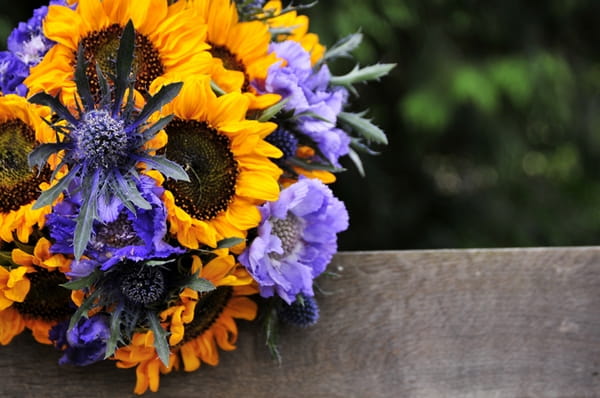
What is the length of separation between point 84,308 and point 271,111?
1.05 ft

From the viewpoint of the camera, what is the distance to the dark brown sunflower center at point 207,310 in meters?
0.93

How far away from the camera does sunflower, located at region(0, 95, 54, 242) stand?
84 centimetres

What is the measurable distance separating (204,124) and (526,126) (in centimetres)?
201

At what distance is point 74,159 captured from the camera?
2.64ft

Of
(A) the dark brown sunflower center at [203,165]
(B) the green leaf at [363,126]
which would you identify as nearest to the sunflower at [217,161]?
(A) the dark brown sunflower center at [203,165]

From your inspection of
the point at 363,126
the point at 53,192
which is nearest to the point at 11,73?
the point at 53,192

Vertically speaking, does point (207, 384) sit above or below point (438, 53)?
above

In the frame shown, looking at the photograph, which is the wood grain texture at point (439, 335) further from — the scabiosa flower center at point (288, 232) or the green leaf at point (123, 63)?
the green leaf at point (123, 63)

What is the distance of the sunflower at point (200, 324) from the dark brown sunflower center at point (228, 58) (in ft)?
0.87

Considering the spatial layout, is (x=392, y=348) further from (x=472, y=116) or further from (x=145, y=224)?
(x=472, y=116)

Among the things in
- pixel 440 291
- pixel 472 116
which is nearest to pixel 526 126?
pixel 472 116

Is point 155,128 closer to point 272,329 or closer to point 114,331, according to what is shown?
point 114,331

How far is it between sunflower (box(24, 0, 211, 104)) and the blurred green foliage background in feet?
4.21

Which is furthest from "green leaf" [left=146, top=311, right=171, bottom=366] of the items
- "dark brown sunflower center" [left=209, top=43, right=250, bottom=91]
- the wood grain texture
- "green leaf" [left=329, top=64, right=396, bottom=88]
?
"green leaf" [left=329, top=64, right=396, bottom=88]
